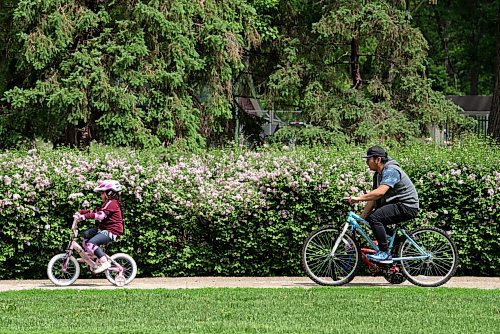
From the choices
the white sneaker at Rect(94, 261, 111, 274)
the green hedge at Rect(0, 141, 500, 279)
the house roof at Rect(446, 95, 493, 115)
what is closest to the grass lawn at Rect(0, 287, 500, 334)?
the white sneaker at Rect(94, 261, 111, 274)

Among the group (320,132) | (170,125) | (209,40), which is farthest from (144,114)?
(320,132)

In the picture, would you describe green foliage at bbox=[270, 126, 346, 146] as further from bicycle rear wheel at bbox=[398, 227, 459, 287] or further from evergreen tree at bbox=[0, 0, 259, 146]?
bicycle rear wheel at bbox=[398, 227, 459, 287]

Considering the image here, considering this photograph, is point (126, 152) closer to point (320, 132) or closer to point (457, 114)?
point (320, 132)

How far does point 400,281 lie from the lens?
458 inches

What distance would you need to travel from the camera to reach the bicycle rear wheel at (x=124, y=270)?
38.4ft

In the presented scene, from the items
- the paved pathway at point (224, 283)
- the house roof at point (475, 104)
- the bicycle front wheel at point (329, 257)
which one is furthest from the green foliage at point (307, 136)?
the house roof at point (475, 104)

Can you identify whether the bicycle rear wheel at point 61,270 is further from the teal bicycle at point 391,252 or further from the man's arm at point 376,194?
the man's arm at point 376,194

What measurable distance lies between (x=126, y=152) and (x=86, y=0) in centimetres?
876

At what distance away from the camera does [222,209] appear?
41.8ft

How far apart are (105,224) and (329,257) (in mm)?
2776

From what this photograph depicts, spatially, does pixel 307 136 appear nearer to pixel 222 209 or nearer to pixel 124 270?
pixel 222 209

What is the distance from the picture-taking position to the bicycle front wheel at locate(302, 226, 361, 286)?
11.5 m

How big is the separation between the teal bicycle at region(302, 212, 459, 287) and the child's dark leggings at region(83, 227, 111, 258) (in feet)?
8.01

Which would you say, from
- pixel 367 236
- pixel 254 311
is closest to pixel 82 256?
pixel 254 311
